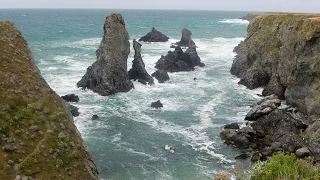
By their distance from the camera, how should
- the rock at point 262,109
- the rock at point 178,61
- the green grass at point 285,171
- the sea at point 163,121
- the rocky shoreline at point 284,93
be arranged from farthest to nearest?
1. the rock at point 178,61
2. the rock at point 262,109
3. the rocky shoreline at point 284,93
4. the sea at point 163,121
5. the green grass at point 285,171

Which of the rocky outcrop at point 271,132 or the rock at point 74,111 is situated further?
the rock at point 74,111

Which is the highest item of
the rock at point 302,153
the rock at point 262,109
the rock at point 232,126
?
the rock at point 262,109

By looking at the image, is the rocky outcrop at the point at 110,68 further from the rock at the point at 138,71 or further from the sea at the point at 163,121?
the rock at the point at 138,71

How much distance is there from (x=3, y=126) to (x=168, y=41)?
114958mm

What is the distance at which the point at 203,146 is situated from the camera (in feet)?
144

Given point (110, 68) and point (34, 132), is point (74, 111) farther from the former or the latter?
point (34, 132)

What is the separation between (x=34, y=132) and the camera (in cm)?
2691

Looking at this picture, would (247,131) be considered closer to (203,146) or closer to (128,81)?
(203,146)

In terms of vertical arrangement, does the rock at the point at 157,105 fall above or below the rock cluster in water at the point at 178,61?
below

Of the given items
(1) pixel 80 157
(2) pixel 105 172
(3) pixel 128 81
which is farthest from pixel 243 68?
(1) pixel 80 157

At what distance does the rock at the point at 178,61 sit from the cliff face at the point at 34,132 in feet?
174

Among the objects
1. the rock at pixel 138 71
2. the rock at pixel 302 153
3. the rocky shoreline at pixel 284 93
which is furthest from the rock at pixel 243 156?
the rock at pixel 138 71

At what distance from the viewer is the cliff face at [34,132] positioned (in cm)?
2344

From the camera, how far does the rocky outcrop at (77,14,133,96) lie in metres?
66.6
